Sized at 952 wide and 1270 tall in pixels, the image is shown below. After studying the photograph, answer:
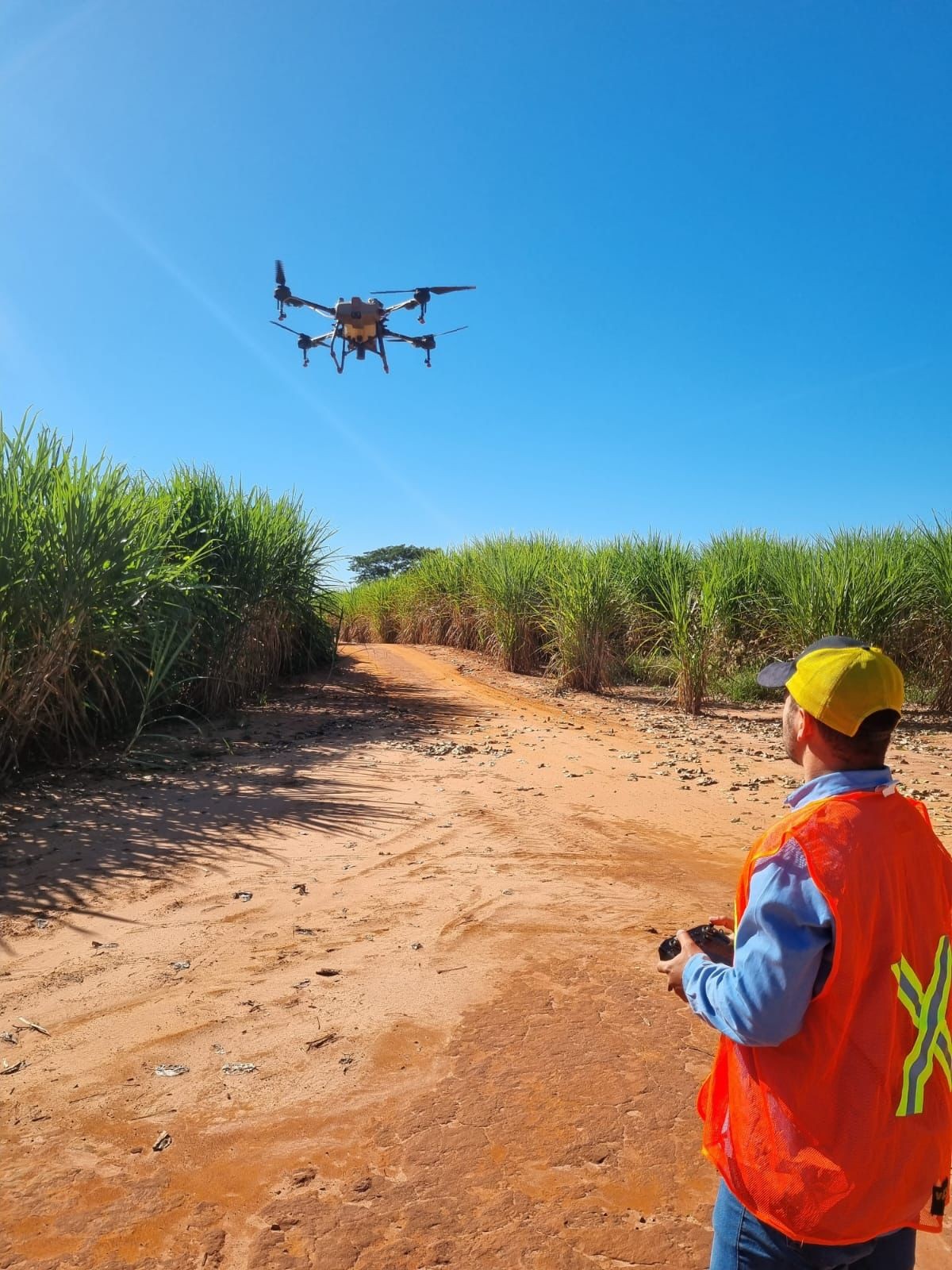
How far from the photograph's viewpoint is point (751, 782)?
20.6ft

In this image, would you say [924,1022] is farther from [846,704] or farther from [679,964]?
[846,704]

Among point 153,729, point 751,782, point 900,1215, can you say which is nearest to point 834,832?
point 900,1215

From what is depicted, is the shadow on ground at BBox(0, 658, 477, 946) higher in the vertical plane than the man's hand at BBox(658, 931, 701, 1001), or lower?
lower

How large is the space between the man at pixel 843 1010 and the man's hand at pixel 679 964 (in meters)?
0.13

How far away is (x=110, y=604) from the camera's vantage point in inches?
245

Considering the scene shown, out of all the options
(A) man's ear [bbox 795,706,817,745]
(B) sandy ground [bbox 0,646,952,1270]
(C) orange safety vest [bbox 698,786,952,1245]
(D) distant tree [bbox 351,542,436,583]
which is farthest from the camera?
(D) distant tree [bbox 351,542,436,583]

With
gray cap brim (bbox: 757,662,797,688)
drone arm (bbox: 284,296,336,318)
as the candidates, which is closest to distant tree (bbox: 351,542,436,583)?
drone arm (bbox: 284,296,336,318)

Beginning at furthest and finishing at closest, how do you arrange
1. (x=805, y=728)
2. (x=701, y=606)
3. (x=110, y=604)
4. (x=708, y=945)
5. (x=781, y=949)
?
(x=701, y=606), (x=110, y=604), (x=708, y=945), (x=805, y=728), (x=781, y=949)

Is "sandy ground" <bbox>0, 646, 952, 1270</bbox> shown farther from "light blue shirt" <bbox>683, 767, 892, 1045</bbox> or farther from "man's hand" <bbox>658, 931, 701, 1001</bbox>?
"light blue shirt" <bbox>683, 767, 892, 1045</bbox>

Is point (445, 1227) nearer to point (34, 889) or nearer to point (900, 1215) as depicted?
point (900, 1215)

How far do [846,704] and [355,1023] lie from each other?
2.17 metres

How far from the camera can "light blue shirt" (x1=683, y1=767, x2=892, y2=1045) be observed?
3.89 feet

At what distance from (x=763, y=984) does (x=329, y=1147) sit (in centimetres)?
152

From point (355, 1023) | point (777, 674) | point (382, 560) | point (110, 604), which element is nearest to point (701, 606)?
point (110, 604)
